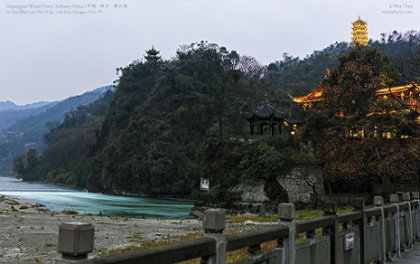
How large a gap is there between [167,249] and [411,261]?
6734mm

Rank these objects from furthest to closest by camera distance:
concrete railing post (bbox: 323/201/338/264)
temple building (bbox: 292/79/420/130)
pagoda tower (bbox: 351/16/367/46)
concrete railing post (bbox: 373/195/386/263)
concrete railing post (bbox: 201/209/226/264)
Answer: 1. pagoda tower (bbox: 351/16/367/46)
2. temple building (bbox: 292/79/420/130)
3. concrete railing post (bbox: 373/195/386/263)
4. concrete railing post (bbox: 323/201/338/264)
5. concrete railing post (bbox: 201/209/226/264)

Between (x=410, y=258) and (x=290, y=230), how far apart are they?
16.5 feet

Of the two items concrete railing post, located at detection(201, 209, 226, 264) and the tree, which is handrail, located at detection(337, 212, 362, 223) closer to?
concrete railing post, located at detection(201, 209, 226, 264)

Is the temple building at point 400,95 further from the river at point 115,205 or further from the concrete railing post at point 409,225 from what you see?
the river at point 115,205

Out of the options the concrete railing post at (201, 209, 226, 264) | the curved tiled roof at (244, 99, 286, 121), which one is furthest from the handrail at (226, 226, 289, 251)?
the curved tiled roof at (244, 99, 286, 121)

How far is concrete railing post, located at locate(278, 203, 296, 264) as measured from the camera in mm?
4289

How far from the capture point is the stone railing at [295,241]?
211cm

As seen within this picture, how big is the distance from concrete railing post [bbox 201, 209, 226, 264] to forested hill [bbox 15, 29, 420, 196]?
33.1 metres

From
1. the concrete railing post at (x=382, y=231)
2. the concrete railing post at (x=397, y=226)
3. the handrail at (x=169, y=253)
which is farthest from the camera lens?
the concrete railing post at (x=397, y=226)

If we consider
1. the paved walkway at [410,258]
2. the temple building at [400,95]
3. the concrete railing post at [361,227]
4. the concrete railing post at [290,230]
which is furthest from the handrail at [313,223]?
the temple building at [400,95]

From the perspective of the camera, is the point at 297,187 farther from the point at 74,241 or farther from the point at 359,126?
the point at 74,241

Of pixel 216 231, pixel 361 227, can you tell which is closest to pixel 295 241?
pixel 361 227

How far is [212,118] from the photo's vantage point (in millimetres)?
60156

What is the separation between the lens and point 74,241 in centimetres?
203
